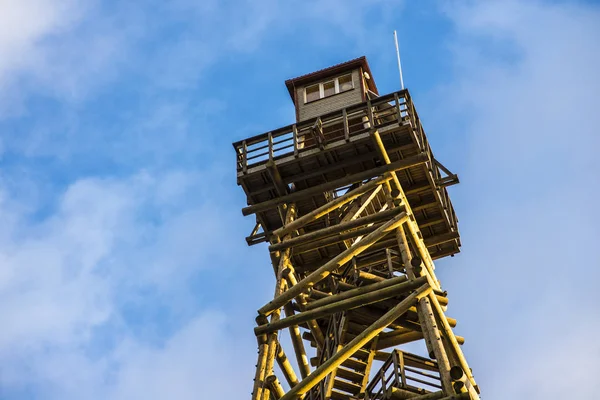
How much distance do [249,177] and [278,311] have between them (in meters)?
5.29

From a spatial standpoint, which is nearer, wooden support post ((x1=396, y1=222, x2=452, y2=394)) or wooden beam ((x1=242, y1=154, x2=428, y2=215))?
wooden support post ((x1=396, y1=222, x2=452, y2=394))

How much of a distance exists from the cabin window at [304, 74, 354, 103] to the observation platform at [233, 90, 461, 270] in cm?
261

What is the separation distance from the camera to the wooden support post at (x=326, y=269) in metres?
20.3

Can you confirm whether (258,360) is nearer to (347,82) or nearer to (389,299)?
(389,299)

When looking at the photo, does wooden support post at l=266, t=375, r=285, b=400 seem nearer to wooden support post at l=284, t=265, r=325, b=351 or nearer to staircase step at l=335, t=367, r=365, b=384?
staircase step at l=335, t=367, r=365, b=384

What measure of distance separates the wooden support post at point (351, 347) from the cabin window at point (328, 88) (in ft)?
34.7

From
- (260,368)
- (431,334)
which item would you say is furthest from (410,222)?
(260,368)

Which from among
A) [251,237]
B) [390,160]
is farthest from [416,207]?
[251,237]

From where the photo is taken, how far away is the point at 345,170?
2459 cm

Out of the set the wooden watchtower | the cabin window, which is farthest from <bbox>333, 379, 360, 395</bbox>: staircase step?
the cabin window

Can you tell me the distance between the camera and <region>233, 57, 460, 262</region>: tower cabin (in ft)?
78.5

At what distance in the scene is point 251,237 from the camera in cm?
2584

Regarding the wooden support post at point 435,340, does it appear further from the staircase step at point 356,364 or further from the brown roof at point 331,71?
the brown roof at point 331,71

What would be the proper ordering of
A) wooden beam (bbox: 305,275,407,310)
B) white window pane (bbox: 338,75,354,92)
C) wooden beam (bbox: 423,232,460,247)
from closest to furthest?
wooden beam (bbox: 305,275,407,310) < wooden beam (bbox: 423,232,460,247) < white window pane (bbox: 338,75,354,92)
